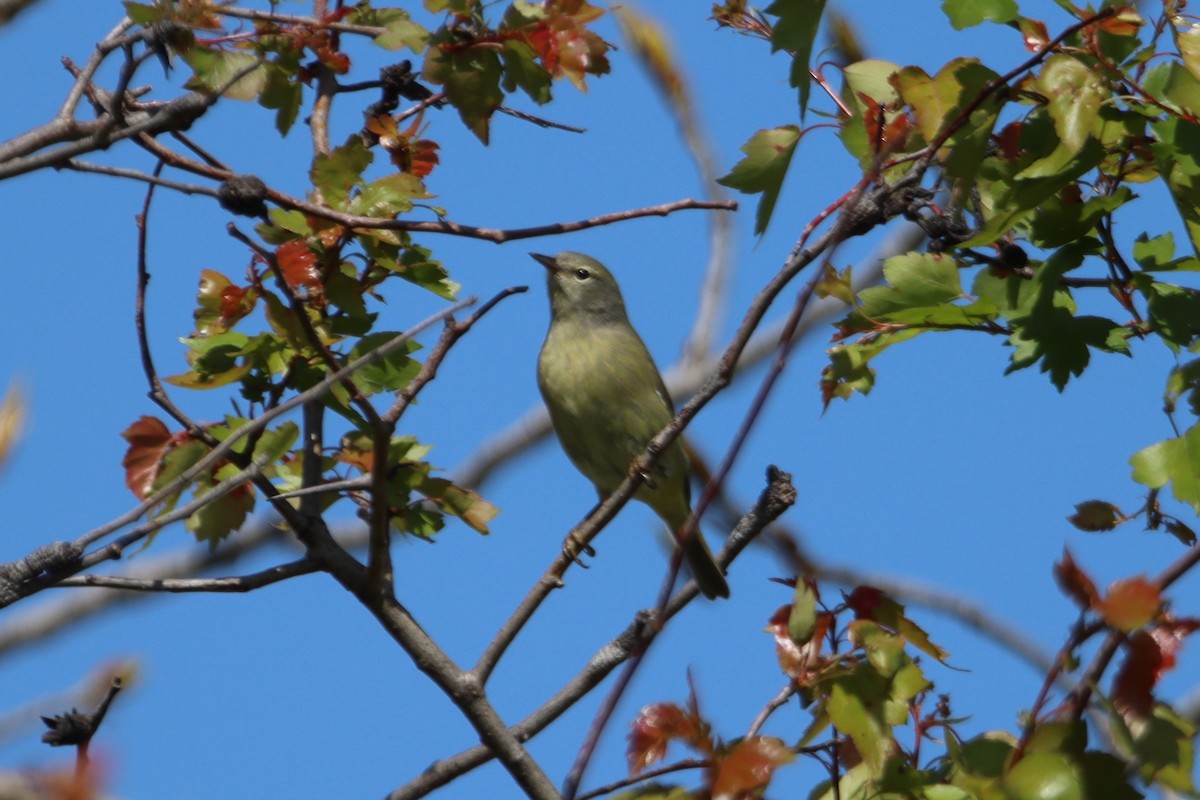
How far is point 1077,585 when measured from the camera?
7.55ft

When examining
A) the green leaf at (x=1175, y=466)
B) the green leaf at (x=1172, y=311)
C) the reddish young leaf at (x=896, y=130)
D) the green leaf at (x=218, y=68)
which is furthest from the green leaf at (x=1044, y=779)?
the green leaf at (x=218, y=68)

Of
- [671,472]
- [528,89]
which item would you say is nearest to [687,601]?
[528,89]

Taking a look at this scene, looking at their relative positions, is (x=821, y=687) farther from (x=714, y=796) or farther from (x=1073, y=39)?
(x=1073, y=39)

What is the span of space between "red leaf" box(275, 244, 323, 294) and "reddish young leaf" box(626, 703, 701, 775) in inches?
52.9

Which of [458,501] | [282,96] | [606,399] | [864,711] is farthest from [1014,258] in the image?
[606,399]

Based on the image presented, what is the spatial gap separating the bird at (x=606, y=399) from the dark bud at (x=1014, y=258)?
2894 millimetres

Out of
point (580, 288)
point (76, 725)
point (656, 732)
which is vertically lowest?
point (656, 732)

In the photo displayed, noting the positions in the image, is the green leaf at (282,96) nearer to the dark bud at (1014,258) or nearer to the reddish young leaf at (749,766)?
the dark bud at (1014,258)

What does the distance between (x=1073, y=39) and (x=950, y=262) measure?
0.58 meters

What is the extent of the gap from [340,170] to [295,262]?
27 centimetres

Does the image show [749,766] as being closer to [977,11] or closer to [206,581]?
[206,581]

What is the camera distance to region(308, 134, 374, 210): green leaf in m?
3.45

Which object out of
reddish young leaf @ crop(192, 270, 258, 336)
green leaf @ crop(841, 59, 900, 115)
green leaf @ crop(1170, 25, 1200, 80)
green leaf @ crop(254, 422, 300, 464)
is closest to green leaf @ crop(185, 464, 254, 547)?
green leaf @ crop(254, 422, 300, 464)

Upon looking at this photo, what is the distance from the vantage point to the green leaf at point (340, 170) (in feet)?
11.3
